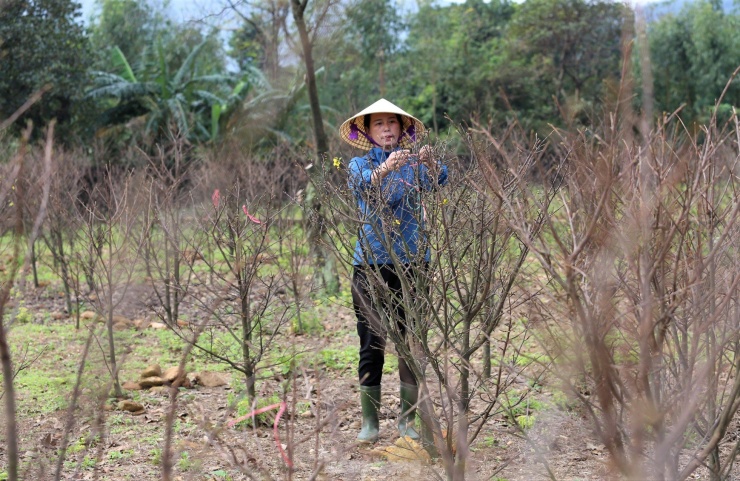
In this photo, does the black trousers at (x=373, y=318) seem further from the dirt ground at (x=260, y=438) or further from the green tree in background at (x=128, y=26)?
the green tree in background at (x=128, y=26)

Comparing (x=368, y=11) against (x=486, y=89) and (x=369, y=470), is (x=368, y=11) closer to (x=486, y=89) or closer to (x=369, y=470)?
(x=486, y=89)

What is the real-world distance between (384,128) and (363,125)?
0.27m

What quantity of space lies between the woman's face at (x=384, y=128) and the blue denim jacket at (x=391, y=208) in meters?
0.20

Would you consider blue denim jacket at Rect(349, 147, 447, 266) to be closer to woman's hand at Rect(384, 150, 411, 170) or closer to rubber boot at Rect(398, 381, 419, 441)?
woman's hand at Rect(384, 150, 411, 170)

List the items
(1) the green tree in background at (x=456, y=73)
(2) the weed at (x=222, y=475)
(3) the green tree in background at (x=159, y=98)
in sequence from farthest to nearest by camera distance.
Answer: (1) the green tree in background at (x=456, y=73), (3) the green tree in background at (x=159, y=98), (2) the weed at (x=222, y=475)

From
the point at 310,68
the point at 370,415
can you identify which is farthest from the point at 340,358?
the point at 310,68

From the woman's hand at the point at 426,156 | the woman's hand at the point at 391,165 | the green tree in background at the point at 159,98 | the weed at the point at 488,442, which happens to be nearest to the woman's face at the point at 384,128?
the woman's hand at the point at 391,165

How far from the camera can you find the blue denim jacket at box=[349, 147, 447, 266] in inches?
124

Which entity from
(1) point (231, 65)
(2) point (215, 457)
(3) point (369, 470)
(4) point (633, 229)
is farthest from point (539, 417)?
(1) point (231, 65)

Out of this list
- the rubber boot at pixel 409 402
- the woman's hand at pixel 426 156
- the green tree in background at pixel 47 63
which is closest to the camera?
the woman's hand at pixel 426 156

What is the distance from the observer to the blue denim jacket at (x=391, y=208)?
3.16 metres

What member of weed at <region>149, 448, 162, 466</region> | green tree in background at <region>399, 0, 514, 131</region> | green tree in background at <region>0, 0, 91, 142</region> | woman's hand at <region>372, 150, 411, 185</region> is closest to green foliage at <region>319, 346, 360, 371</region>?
weed at <region>149, 448, 162, 466</region>

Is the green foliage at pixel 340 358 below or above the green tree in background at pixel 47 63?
below

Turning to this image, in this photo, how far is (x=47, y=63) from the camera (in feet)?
56.0
